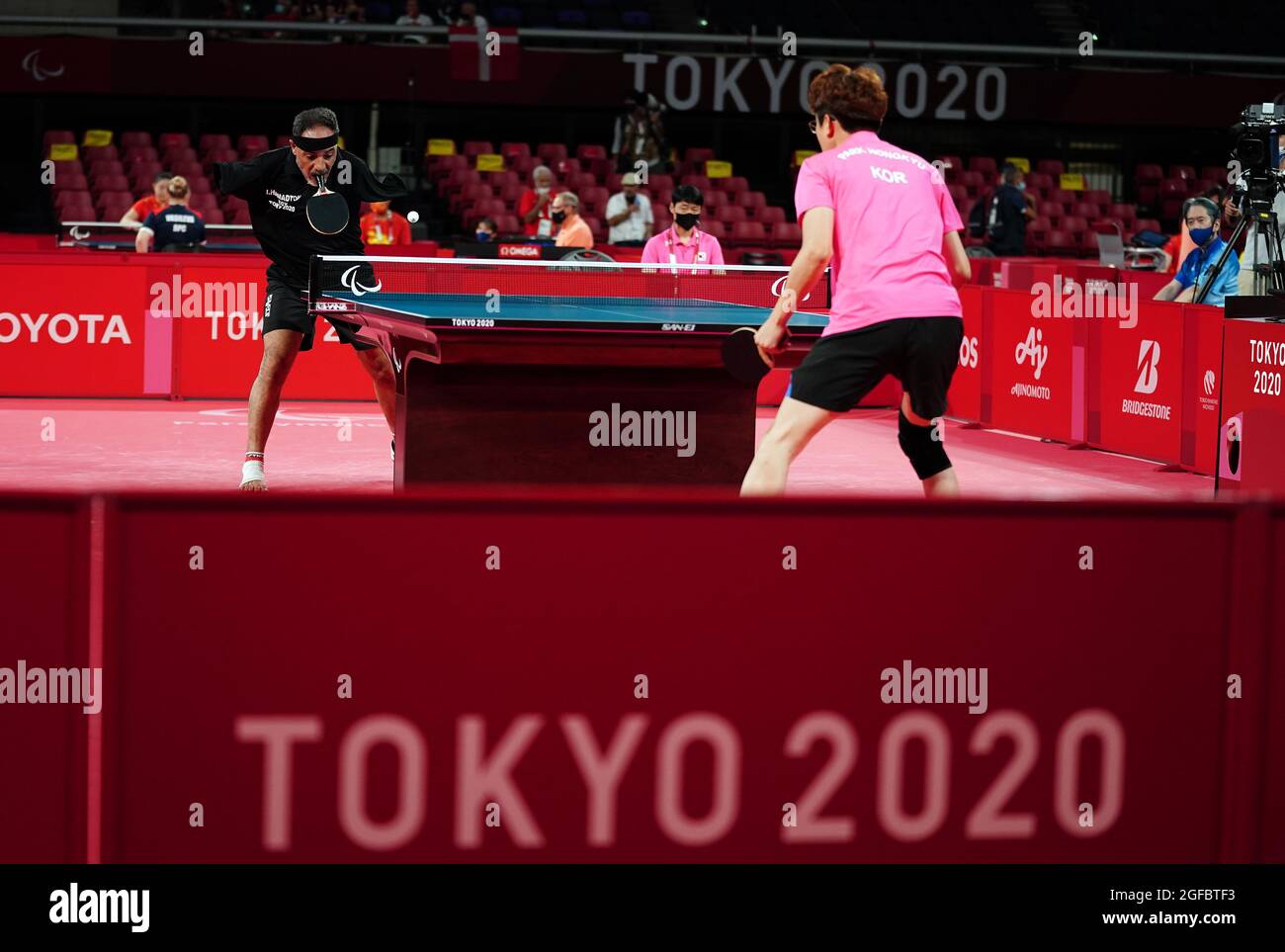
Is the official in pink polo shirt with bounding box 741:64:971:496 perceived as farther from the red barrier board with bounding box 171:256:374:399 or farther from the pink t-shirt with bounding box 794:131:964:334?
the red barrier board with bounding box 171:256:374:399

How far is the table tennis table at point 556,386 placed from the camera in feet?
22.1

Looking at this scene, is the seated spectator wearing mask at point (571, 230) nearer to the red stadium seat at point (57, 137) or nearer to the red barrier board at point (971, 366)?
the red barrier board at point (971, 366)

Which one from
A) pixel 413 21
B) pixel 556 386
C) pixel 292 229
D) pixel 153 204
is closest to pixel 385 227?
pixel 153 204

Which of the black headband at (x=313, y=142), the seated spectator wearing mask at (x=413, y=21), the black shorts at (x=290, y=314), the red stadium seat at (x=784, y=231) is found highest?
the seated spectator wearing mask at (x=413, y=21)

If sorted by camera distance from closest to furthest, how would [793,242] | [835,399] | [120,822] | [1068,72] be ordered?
[120,822] → [835,399] → [793,242] → [1068,72]

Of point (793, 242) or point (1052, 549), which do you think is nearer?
point (1052, 549)

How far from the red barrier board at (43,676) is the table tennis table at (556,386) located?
3658 millimetres

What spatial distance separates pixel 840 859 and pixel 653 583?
0.58 m

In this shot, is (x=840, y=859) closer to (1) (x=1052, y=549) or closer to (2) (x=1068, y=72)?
(1) (x=1052, y=549)

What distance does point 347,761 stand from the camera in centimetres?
298

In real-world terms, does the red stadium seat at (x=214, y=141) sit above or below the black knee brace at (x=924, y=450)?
above

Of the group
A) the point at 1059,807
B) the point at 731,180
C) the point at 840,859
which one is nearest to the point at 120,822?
the point at 840,859

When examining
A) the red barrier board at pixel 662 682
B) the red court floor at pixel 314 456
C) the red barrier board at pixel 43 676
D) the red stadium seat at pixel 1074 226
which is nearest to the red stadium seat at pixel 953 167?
the red stadium seat at pixel 1074 226

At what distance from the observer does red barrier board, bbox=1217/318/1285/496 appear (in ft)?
23.7
